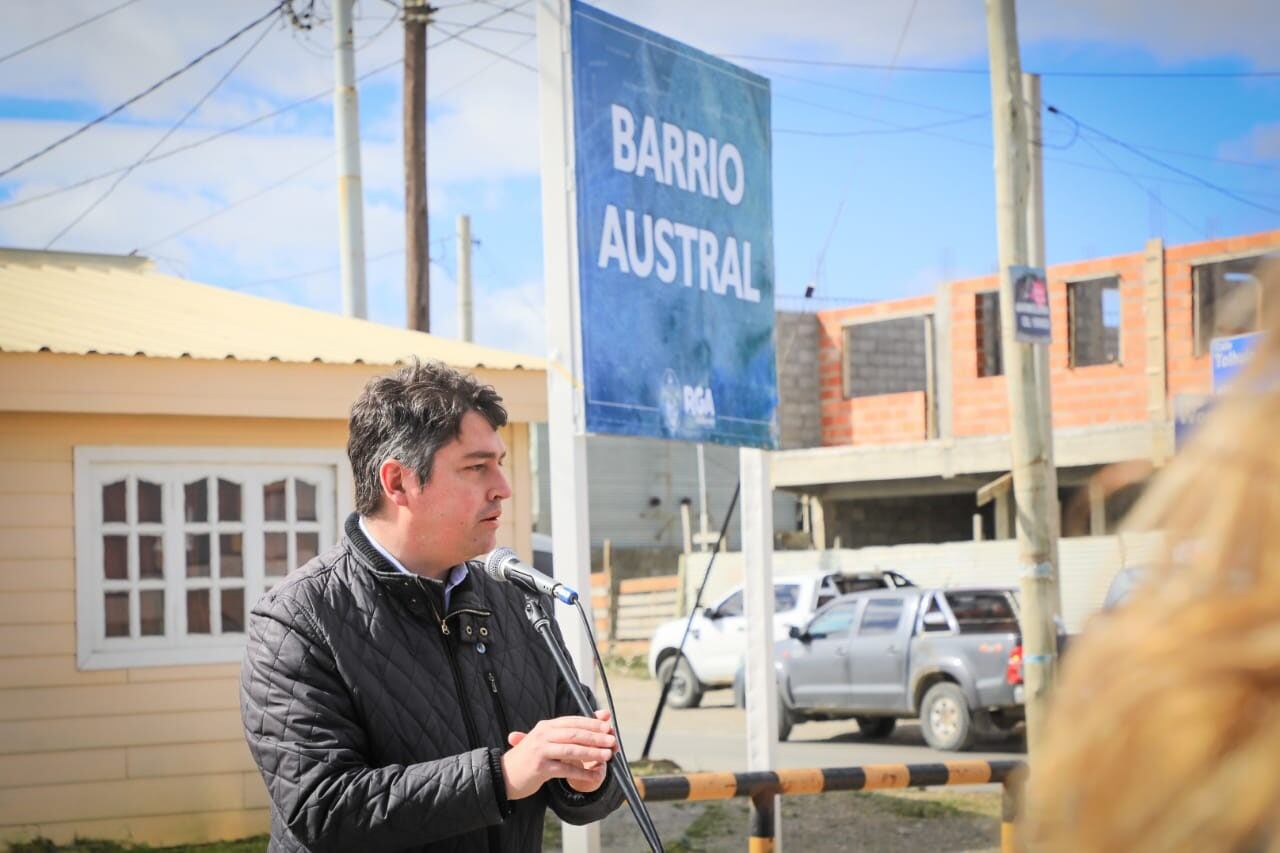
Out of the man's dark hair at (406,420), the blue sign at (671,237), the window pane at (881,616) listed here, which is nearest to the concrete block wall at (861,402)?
the window pane at (881,616)

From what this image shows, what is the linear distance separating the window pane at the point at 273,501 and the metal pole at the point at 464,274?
25.5 metres

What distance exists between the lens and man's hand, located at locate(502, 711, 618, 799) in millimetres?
2838

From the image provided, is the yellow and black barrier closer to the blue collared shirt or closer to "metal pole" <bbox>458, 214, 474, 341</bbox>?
the blue collared shirt

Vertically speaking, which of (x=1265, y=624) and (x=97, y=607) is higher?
(x=1265, y=624)

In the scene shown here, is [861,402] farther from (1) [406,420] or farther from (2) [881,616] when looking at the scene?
(1) [406,420]

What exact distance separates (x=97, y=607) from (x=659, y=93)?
4.94 m

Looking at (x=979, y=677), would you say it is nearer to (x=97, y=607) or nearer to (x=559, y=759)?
(x=97, y=607)

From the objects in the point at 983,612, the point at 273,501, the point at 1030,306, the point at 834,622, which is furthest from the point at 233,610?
the point at 834,622

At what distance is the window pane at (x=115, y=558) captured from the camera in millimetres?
9516

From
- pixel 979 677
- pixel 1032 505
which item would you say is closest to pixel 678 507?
pixel 979 677

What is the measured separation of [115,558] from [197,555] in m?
0.50

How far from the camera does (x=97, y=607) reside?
9.45m

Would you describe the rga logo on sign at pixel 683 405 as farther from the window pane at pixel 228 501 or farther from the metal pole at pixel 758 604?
the window pane at pixel 228 501

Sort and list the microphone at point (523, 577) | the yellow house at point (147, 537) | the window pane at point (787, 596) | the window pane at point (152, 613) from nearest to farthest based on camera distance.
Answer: the microphone at point (523, 577) < the yellow house at point (147, 537) < the window pane at point (152, 613) < the window pane at point (787, 596)
